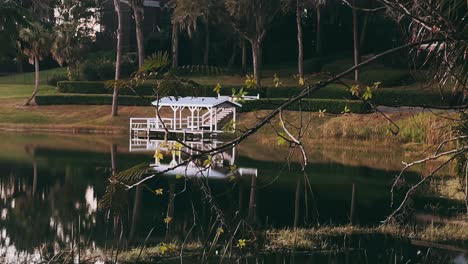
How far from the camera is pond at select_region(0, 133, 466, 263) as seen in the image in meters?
10.9

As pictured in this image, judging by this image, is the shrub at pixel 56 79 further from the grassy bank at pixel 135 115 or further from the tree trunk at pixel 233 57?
the tree trunk at pixel 233 57

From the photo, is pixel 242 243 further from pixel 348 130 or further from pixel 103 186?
pixel 348 130

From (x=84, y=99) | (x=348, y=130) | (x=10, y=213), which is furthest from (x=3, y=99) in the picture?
(x=10, y=213)

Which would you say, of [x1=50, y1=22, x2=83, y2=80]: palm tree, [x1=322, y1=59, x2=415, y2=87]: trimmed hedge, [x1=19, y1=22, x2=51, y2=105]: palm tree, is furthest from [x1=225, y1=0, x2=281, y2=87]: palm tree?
[x1=19, y1=22, x2=51, y2=105]: palm tree

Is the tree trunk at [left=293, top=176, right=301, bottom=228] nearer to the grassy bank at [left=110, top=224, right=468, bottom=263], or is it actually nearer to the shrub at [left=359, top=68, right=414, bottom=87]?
the grassy bank at [left=110, top=224, right=468, bottom=263]

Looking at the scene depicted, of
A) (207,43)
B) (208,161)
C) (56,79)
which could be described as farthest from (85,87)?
(208,161)

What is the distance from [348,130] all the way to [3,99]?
86.1 feet

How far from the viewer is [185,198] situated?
22609mm

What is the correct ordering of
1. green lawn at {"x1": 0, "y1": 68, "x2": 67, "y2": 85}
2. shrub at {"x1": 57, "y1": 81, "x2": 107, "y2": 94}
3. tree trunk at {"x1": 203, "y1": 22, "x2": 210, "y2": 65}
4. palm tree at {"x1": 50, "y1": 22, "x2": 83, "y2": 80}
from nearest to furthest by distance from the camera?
shrub at {"x1": 57, "y1": 81, "x2": 107, "y2": 94}
palm tree at {"x1": 50, "y1": 22, "x2": 83, "y2": 80}
tree trunk at {"x1": 203, "y1": 22, "x2": 210, "y2": 65}
green lawn at {"x1": 0, "y1": 68, "x2": 67, "y2": 85}

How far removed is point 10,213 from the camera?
1958cm

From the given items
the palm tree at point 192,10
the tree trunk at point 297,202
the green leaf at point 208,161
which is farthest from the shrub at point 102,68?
the green leaf at point 208,161

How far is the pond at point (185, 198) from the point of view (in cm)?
1088

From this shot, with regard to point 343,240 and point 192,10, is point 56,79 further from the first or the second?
point 343,240

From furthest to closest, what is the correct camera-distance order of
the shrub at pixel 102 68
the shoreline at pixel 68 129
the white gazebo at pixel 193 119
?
the shrub at pixel 102 68 → the shoreline at pixel 68 129 → the white gazebo at pixel 193 119
